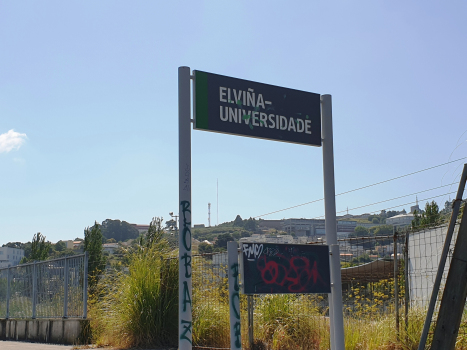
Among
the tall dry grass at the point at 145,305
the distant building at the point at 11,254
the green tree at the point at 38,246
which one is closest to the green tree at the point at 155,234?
the tall dry grass at the point at 145,305

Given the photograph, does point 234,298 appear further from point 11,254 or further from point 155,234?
point 11,254

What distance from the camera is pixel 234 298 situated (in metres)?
5.57

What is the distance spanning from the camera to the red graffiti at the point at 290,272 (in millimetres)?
5642

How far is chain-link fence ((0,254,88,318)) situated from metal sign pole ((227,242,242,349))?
23.8 ft

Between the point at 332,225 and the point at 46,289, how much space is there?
10111 mm

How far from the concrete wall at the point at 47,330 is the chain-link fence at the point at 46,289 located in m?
0.17

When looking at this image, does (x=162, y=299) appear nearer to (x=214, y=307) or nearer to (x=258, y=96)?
(x=214, y=307)

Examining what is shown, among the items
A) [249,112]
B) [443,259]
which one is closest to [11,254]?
[249,112]

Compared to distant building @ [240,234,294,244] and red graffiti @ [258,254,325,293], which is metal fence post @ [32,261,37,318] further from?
red graffiti @ [258,254,325,293]

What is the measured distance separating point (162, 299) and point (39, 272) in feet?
21.2

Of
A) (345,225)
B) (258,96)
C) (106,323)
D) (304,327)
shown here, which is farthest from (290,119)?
(345,225)

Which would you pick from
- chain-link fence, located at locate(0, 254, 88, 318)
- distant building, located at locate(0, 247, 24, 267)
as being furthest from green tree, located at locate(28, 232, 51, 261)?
distant building, located at locate(0, 247, 24, 267)

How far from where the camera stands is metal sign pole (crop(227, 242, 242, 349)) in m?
5.52

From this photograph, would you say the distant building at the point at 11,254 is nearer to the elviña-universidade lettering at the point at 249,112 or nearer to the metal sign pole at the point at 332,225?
the metal sign pole at the point at 332,225
